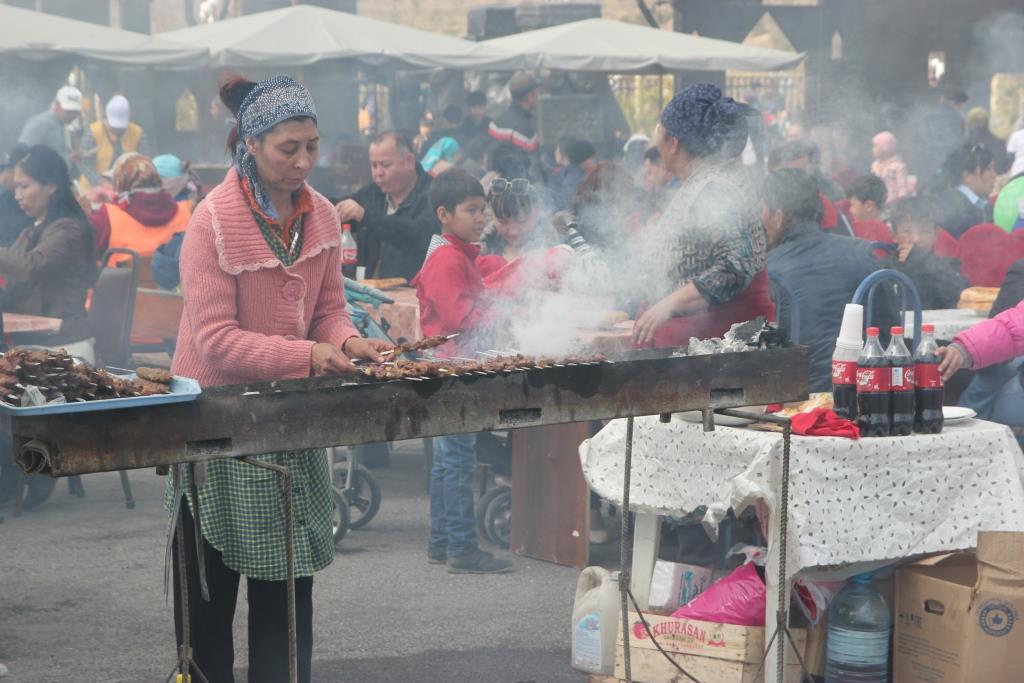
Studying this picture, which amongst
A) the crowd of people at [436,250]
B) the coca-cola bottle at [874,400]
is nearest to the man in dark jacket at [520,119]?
the crowd of people at [436,250]

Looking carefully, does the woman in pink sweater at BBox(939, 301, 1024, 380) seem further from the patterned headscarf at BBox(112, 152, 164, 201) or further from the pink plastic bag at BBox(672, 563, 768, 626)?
the patterned headscarf at BBox(112, 152, 164, 201)

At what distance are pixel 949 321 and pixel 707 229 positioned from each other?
2.38 metres

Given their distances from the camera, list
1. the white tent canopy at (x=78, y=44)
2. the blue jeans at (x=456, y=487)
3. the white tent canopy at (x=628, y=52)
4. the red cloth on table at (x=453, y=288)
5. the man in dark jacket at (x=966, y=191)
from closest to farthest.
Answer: the red cloth on table at (x=453, y=288) → the blue jeans at (x=456, y=487) → the man in dark jacket at (x=966, y=191) → the white tent canopy at (x=78, y=44) → the white tent canopy at (x=628, y=52)

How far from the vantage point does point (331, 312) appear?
12.8 ft

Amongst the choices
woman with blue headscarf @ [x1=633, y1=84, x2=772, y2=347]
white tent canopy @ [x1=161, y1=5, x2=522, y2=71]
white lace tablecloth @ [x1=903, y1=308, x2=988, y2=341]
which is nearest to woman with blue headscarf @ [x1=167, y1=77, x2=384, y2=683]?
woman with blue headscarf @ [x1=633, y1=84, x2=772, y2=347]

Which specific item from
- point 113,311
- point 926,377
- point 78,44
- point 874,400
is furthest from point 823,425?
point 78,44

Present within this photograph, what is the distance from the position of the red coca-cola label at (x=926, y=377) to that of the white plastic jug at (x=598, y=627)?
122cm

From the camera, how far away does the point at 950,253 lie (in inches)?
331

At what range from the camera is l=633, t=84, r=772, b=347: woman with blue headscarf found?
471 cm

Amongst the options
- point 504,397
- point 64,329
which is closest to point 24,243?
point 64,329

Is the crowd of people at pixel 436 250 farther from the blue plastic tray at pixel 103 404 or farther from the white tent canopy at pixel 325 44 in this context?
the white tent canopy at pixel 325 44

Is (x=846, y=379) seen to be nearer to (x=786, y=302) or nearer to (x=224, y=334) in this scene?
(x=786, y=302)

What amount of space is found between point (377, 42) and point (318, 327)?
12251 millimetres

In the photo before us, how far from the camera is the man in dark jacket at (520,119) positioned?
1336 centimetres
